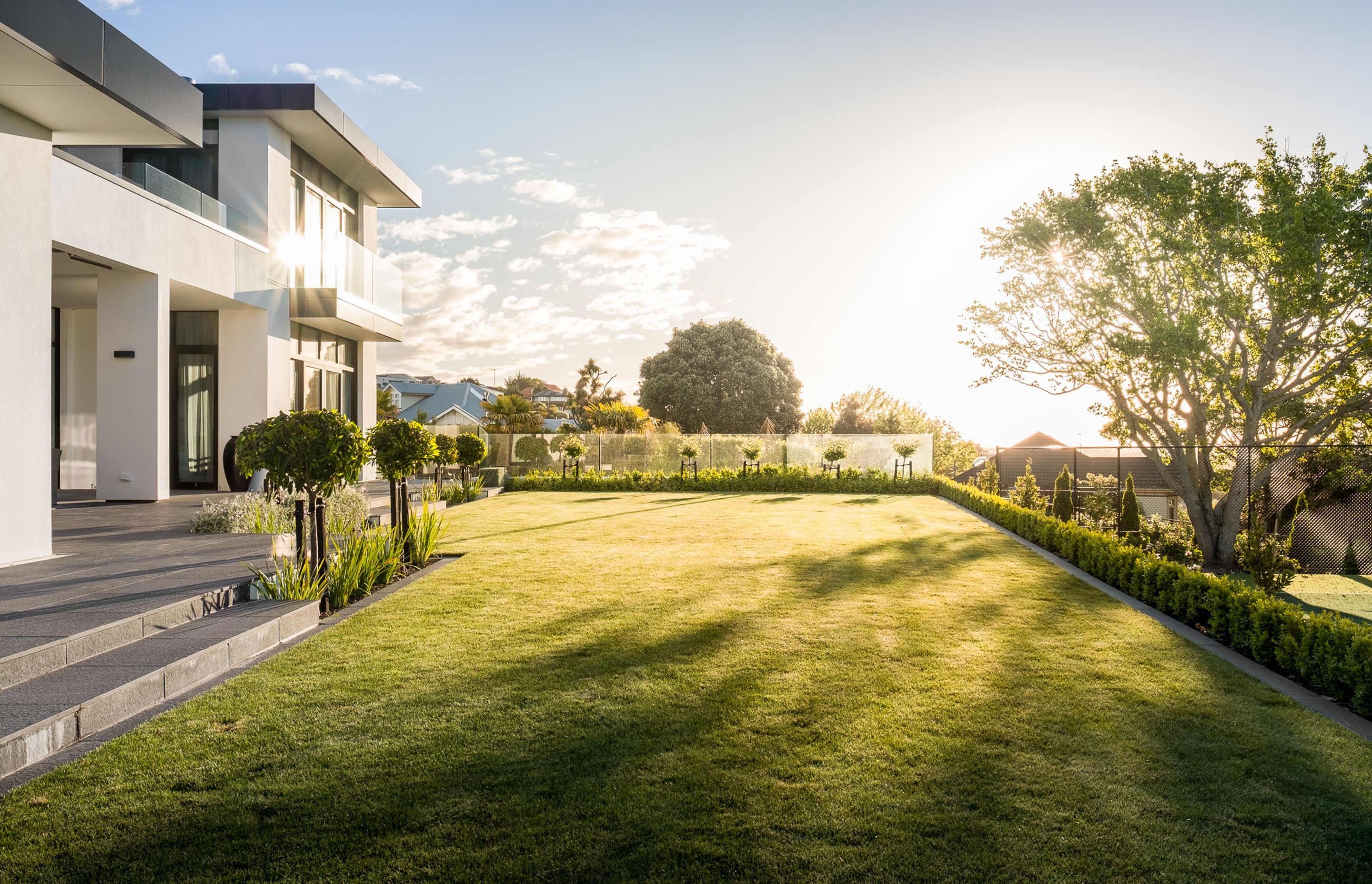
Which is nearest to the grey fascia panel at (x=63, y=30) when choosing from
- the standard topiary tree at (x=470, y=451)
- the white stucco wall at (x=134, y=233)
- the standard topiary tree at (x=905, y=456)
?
the white stucco wall at (x=134, y=233)

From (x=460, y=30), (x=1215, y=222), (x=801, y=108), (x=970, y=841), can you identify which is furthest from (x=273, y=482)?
(x=1215, y=222)

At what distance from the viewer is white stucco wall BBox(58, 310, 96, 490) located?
11.9 m

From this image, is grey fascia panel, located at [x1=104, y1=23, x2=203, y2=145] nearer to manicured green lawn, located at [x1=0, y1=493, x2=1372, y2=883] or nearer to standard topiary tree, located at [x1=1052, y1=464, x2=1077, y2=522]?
manicured green lawn, located at [x1=0, y1=493, x2=1372, y2=883]

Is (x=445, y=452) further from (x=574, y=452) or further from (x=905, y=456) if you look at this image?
(x=905, y=456)

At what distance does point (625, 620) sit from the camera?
18.3 feet

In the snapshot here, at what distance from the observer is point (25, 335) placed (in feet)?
18.7

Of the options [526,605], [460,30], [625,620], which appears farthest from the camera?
[460,30]

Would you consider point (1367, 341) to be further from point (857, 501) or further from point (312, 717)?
point (312, 717)

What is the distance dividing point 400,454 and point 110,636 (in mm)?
3832

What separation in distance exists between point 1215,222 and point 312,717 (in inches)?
527

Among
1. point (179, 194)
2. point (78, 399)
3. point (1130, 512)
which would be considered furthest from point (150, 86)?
point (1130, 512)

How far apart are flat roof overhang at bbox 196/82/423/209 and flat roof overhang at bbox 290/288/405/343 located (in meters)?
2.78

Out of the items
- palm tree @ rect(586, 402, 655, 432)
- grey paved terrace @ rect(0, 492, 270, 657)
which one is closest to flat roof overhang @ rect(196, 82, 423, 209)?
grey paved terrace @ rect(0, 492, 270, 657)

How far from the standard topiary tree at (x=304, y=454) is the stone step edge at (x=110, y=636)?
2.39 feet
